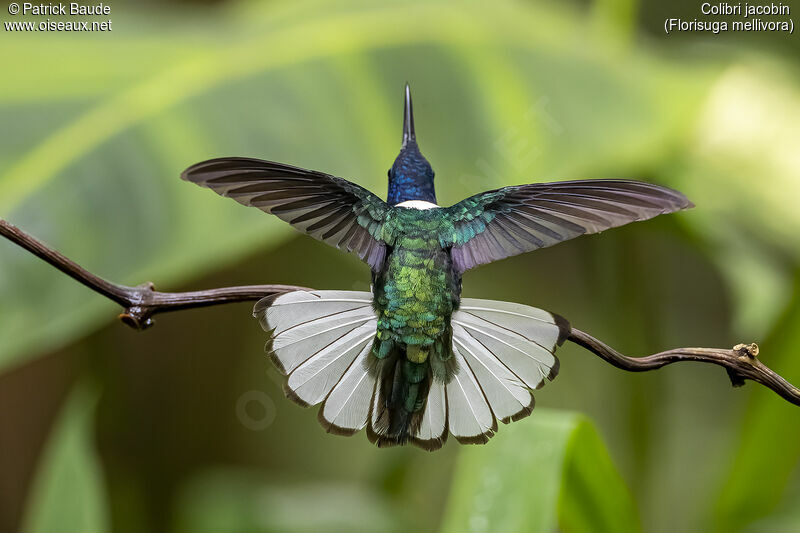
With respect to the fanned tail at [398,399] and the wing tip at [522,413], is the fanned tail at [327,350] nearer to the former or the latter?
the fanned tail at [398,399]

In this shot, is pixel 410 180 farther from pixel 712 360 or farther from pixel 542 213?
pixel 712 360

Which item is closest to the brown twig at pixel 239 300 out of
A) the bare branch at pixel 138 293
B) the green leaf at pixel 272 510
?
the bare branch at pixel 138 293

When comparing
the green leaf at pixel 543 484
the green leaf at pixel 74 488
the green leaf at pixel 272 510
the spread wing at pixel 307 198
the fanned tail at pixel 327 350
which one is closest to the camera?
the spread wing at pixel 307 198

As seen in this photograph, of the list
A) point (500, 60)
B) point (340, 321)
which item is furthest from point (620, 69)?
point (340, 321)

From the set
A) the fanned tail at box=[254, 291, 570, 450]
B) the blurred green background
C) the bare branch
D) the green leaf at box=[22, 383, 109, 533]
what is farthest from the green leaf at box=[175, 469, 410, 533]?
the bare branch

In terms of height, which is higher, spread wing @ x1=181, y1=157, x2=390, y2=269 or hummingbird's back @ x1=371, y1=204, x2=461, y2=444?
spread wing @ x1=181, y1=157, x2=390, y2=269

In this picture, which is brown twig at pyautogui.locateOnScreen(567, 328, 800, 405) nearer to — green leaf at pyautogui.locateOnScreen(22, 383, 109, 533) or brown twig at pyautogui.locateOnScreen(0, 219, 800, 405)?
brown twig at pyautogui.locateOnScreen(0, 219, 800, 405)
